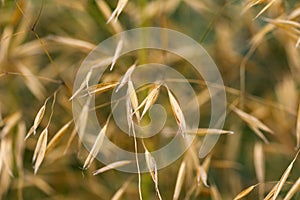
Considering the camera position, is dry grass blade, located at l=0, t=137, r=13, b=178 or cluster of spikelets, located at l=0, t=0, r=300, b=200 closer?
dry grass blade, located at l=0, t=137, r=13, b=178

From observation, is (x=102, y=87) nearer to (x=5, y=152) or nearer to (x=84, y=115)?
(x=84, y=115)

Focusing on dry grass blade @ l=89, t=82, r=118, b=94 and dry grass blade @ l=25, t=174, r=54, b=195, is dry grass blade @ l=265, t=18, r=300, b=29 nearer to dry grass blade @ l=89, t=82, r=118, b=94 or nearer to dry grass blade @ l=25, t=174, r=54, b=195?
dry grass blade @ l=89, t=82, r=118, b=94

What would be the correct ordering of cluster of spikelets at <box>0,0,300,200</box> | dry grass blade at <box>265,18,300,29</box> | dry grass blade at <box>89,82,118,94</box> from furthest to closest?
cluster of spikelets at <box>0,0,300,200</box>, dry grass blade at <box>265,18,300,29</box>, dry grass blade at <box>89,82,118,94</box>

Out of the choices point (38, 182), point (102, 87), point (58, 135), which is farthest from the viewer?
point (38, 182)

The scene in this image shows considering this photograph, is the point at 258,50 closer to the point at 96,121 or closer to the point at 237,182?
the point at 237,182

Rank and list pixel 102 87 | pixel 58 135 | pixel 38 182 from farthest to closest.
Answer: pixel 38 182
pixel 58 135
pixel 102 87

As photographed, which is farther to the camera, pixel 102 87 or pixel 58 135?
pixel 58 135

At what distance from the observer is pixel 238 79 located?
136cm

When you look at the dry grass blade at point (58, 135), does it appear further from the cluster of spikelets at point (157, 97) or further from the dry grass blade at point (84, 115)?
the cluster of spikelets at point (157, 97)

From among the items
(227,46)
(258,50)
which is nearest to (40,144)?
(227,46)

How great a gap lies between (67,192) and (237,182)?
340mm

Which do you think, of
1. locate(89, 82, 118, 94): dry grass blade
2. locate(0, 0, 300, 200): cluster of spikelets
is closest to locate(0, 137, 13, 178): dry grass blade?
locate(0, 0, 300, 200): cluster of spikelets

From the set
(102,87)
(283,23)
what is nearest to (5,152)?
(102,87)

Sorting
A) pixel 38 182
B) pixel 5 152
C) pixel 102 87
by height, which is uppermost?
pixel 102 87
